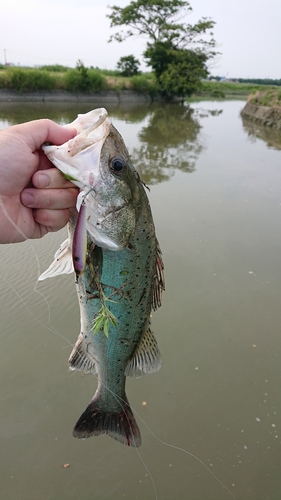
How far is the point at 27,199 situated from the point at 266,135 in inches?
683

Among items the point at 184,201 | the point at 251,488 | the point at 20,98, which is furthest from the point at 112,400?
the point at 20,98

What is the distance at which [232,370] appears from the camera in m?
3.20

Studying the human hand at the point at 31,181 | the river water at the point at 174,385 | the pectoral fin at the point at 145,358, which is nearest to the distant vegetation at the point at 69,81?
the river water at the point at 174,385

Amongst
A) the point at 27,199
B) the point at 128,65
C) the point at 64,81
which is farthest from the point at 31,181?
the point at 128,65

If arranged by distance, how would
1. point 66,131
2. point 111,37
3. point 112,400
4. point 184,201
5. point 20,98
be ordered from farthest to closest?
point 111,37, point 20,98, point 184,201, point 112,400, point 66,131

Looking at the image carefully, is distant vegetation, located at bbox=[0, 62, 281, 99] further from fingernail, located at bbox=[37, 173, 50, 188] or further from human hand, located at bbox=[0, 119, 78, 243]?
fingernail, located at bbox=[37, 173, 50, 188]

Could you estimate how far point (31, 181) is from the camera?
70.0 inches

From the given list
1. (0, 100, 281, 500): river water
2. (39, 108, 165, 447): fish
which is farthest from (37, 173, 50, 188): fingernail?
(0, 100, 281, 500): river water

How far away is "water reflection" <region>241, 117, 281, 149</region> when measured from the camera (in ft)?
47.6

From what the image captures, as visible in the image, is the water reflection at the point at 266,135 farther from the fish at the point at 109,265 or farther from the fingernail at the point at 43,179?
the fingernail at the point at 43,179

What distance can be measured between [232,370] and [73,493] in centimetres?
172

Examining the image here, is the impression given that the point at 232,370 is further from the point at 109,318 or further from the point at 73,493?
the point at 109,318

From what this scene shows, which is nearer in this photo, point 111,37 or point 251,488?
point 251,488

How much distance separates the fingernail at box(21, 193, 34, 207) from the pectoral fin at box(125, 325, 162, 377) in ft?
3.38
